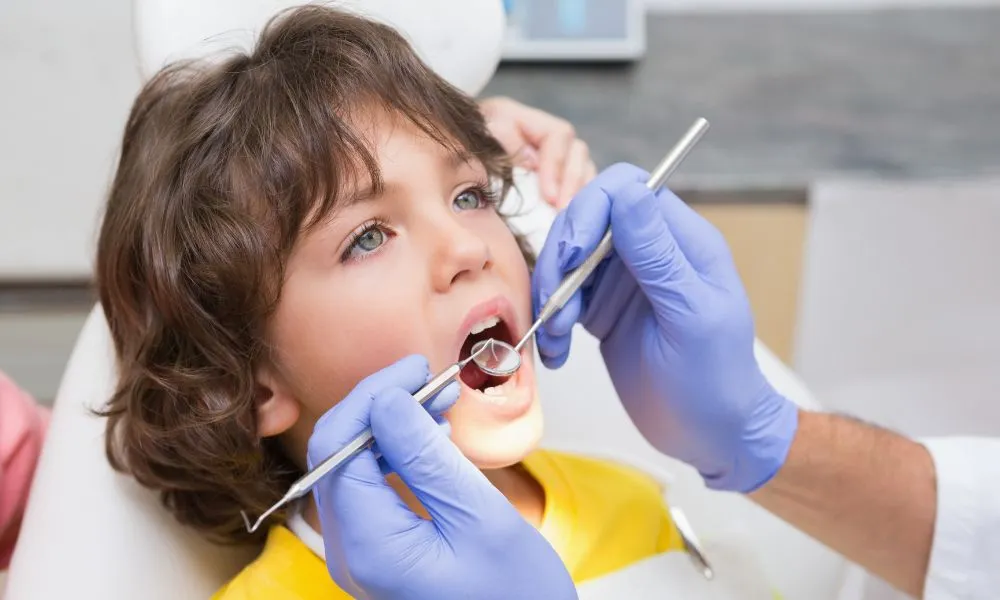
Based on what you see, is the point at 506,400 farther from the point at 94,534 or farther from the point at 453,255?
the point at 94,534

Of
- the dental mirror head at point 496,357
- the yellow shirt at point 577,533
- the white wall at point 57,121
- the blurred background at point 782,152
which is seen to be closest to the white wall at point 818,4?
the blurred background at point 782,152

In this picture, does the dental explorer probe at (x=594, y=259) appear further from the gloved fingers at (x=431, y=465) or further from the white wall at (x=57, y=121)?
the white wall at (x=57, y=121)

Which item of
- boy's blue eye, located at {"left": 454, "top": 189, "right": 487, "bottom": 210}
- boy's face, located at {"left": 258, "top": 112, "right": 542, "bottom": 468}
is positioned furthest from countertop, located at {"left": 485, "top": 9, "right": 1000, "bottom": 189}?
boy's face, located at {"left": 258, "top": 112, "right": 542, "bottom": 468}

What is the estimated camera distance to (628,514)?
125 cm

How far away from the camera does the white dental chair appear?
1.11 meters

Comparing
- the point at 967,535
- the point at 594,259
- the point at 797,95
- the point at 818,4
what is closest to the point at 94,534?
the point at 594,259

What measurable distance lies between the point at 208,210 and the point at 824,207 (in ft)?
4.12

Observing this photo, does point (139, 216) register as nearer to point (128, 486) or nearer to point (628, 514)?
point (128, 486)

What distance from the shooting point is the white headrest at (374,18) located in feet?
4.28

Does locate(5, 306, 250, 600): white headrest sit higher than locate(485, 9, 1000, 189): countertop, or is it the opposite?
locate(485, 9, 1000, 189): countertop

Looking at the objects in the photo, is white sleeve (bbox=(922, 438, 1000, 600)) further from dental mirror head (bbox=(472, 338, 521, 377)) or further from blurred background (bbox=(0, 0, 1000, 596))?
blurred background (bbox=(0, 0, 1000, 596))

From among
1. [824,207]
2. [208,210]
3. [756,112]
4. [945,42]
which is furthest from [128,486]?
[945,42]

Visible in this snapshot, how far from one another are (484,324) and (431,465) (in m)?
0.18

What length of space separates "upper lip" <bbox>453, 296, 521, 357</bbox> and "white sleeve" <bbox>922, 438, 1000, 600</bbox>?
22.2 inches
